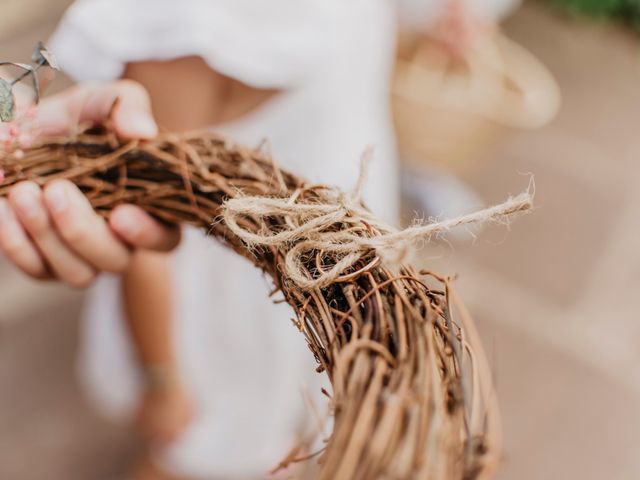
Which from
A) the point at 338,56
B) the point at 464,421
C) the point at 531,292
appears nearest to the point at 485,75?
the point at 531,292

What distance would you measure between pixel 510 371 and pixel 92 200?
138 cm

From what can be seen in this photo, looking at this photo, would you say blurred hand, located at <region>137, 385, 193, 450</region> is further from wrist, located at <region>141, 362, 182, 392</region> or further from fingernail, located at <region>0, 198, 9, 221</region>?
fingernail, located at <region>0, 198, 9, 221</region>

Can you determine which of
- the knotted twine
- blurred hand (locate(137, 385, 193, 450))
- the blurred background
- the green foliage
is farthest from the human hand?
the green foliage

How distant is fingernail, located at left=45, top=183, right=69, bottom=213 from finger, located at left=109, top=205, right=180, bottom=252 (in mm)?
60

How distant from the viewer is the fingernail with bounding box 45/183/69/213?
62cm

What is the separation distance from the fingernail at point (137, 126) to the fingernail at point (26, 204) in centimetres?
10

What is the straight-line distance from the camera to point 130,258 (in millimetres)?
758

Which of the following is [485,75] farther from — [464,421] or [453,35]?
[464,421]

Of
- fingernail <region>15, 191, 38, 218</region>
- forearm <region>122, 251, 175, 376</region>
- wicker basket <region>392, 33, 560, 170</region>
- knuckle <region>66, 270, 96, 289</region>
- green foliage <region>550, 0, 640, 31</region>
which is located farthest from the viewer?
green foliage <region>550, 0, 640, 31</region>

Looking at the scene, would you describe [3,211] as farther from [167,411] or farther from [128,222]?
[167,411]

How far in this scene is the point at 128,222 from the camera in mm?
676

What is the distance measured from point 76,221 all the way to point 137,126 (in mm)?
99

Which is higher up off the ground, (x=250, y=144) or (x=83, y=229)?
(x=83, y=229)

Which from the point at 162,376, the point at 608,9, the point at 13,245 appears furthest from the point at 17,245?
the point at 608,9
